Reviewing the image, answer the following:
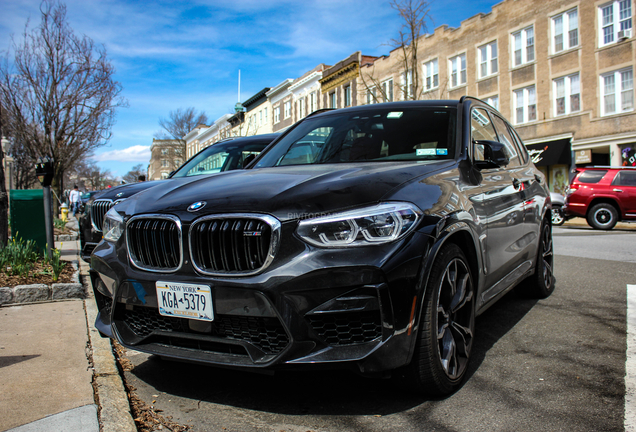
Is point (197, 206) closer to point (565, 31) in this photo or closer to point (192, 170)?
point (192, 170)

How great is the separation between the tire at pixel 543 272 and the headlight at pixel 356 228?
3.16 meters

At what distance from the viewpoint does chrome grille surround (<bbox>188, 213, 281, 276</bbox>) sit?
8.38 feet

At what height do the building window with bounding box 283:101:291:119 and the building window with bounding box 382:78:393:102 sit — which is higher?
the building window with bounding box 283:101:291:119

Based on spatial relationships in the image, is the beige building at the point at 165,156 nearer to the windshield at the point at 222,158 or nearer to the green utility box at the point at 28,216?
the green utility box at the point at 28,216

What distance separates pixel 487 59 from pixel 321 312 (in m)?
29.2

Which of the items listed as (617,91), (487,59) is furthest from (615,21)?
(487,59)

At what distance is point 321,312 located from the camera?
2434 millimetres

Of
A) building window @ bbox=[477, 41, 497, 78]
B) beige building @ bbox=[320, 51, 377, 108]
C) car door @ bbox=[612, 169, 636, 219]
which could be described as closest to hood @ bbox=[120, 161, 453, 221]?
car door @ bbox=[612, 169, 636, 219]

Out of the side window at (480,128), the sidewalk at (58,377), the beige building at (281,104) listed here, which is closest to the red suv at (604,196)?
the side window at (480,128)

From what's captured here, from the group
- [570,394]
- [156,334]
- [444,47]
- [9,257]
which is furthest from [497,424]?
[444,47]

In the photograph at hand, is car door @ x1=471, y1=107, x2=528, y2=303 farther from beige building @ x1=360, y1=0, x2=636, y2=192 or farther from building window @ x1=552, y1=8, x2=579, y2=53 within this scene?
building window @ x1=552, y1=8, x2=579, y2=53

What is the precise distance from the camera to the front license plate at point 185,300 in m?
2.63

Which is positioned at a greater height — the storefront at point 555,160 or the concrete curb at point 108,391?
the storefront at point 555,160

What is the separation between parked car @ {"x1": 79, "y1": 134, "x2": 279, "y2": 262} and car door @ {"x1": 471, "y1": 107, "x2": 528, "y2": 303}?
3.25 metres
